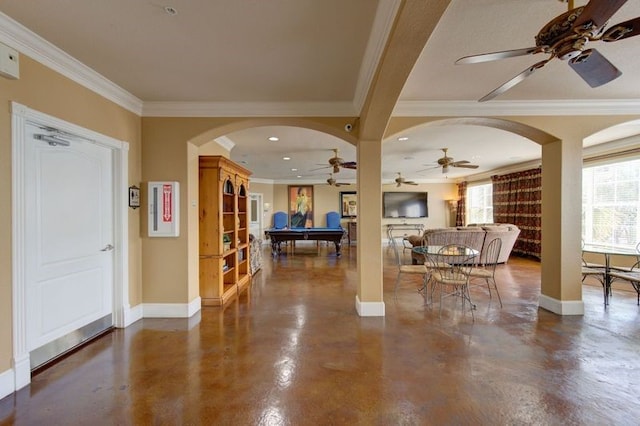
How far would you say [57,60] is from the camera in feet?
7.88

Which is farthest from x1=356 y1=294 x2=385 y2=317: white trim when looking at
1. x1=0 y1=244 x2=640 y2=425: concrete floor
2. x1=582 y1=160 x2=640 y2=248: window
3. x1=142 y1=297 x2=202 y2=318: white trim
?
x1=582 y1=160 x2=640 y2=248: window

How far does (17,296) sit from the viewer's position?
2129mm

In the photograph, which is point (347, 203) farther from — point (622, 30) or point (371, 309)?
point (622, 30)

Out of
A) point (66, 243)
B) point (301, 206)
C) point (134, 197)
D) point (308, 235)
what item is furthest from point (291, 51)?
point (301, 206)

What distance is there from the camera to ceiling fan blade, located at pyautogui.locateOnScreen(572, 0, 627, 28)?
51.1 inches

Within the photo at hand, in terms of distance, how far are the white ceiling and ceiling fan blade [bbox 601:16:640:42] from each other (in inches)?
18.0

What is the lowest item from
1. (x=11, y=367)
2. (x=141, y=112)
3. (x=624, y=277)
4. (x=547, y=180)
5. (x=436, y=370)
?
(x=436, y=370)

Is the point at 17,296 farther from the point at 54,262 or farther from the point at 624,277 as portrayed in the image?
the point at 624,277

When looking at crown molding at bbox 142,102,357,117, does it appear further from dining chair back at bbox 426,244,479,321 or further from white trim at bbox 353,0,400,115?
dining chair back at bbox 426,244,479,321

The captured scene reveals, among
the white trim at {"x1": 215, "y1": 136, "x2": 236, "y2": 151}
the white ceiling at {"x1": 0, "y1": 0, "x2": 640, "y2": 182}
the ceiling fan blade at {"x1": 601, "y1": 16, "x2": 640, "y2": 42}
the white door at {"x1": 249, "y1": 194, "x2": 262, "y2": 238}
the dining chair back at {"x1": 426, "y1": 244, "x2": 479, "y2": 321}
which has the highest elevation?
the white ceiling at {"x1": 0, "y1": 0, "x2": 640, "y2": 182}

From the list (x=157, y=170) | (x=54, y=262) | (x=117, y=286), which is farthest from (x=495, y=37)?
(x=117, y=286)

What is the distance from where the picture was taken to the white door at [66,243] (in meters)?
2.31

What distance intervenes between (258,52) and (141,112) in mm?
1983

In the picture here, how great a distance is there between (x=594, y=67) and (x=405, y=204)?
31.4 feet
